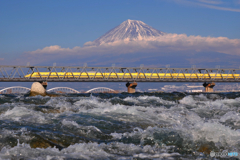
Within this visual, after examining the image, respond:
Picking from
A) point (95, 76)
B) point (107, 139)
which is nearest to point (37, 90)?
point (95, 76)

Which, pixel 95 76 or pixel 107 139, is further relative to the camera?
pixel 95 76

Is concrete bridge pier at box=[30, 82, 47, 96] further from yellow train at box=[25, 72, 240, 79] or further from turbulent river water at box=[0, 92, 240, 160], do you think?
turbulent river water at box=[0, 92, 240, 160]

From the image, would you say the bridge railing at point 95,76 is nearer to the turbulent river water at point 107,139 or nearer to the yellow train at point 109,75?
the yellow train at point 109,75

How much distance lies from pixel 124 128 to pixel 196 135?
13.2 ft

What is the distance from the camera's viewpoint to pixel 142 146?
11.5 meters

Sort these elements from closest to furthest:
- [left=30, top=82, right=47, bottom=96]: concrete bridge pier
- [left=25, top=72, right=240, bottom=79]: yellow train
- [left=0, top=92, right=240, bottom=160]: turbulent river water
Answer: [left=0, top=92, right=240, bottom=160]: turbulent river water
[left=30, top=82, right=47, bottom=96]: concrete bridge pier
[left=25, top=72, right=240, bottom=79]: yellow train

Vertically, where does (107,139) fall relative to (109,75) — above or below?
below

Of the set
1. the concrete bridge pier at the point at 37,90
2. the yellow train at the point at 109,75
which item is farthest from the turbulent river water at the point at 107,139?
the yellow train at the point at 109,75

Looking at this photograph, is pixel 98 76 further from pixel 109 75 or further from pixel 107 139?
pixel 107 139

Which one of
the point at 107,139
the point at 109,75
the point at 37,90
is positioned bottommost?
the point at 37,90

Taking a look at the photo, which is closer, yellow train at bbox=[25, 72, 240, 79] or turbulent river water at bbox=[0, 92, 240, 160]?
turbulent river water at bbox=[0, 92, 240, 160]

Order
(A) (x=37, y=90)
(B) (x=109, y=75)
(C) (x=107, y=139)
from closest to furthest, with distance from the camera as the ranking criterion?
1. (C) (x=107, y=139)
2. (A) (x=37, y=90)
3. (B) (x=109, y=75)

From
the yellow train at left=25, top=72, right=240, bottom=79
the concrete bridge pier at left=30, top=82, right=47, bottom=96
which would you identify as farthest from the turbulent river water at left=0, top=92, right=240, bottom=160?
the yellow train at left=25, top=72, right=240, bottom=79

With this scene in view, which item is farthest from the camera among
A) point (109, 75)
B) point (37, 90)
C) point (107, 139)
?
point (109, 75)
